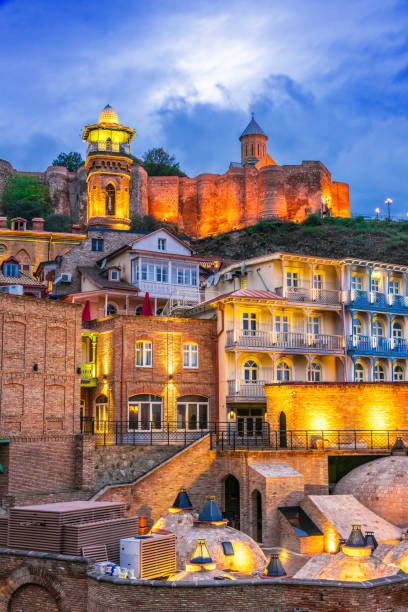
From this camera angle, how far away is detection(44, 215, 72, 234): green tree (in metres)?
79.8

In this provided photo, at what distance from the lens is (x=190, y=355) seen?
4256cm

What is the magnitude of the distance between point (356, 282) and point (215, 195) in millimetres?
49114

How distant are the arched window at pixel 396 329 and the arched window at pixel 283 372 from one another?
898cm

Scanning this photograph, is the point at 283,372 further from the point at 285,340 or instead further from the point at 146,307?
the point at 146,307

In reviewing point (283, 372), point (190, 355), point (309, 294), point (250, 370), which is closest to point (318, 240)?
point (309, 294)

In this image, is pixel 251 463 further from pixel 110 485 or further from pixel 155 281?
pixel 155 281

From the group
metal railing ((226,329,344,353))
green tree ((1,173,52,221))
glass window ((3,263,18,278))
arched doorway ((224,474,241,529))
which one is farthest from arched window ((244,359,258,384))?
green tree ((1,173,52,221))

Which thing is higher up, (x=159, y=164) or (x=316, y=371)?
(x=159, y=164)

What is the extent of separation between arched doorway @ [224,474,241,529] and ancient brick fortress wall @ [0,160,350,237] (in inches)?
2299

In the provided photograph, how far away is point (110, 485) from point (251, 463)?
6458mm

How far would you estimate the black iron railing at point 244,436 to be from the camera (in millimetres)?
37125

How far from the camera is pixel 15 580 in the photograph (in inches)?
826

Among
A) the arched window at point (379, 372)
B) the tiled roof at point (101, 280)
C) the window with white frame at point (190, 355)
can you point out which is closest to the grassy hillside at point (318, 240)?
the arched window at point (379, 372)

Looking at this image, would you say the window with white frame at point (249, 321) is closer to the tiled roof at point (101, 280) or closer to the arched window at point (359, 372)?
the tiled roof at point (101, 280)
